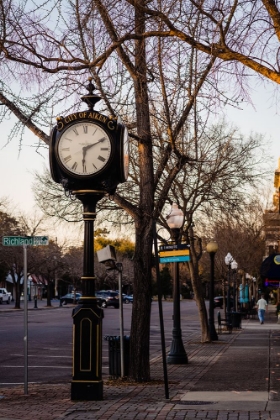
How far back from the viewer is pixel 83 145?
11633 millimetres

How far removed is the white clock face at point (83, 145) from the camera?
11.6 metres

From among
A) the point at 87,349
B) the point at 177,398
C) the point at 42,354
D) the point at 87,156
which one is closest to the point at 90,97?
the point at 87,156

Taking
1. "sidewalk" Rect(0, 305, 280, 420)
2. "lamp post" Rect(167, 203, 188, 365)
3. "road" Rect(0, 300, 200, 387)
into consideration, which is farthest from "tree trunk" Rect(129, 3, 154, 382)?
"lamp post" Rect(167, 203, 188, 365)

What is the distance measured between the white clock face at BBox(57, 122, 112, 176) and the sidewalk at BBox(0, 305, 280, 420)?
3.49 metres

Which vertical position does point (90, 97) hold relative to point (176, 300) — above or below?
above

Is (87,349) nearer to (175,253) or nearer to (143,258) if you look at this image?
(175,253)

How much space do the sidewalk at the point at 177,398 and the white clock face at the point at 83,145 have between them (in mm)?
3493

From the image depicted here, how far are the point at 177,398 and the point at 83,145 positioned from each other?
399cm

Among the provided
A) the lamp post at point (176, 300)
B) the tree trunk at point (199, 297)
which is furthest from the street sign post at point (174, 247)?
the tree trunk at point (199, 297)

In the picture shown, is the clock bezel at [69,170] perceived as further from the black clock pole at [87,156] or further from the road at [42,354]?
the road at [42,354]

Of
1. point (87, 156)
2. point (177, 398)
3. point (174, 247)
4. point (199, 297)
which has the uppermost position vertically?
point (87, 156)

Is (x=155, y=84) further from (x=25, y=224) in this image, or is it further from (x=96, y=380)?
(x=25, y=224)

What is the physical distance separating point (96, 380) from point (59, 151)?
3380 millimetres

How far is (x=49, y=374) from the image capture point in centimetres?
1672
